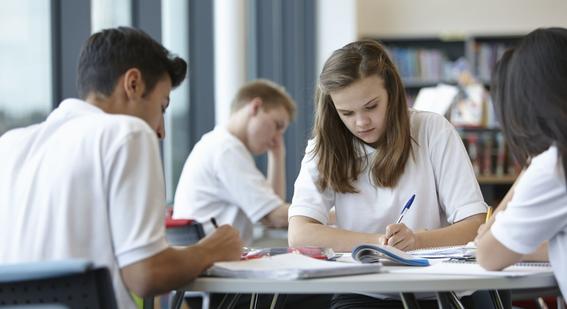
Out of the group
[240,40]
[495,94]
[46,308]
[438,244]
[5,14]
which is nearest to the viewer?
[46,308]

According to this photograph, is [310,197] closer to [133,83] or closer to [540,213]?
[133,83]

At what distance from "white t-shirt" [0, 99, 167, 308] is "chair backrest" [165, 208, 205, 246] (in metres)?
0.98

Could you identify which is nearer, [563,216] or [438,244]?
[563,216]

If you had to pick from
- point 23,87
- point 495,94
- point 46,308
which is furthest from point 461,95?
point 46,308

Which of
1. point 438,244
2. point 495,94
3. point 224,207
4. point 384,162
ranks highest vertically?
point 495,94

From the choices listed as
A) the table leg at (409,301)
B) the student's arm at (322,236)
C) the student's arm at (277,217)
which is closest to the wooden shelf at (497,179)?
the student's arm at (277,217)

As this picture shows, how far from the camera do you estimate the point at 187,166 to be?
3742 millimetres

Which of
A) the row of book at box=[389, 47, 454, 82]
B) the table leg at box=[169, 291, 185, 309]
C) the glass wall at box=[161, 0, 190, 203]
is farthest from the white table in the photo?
the row of book at box=[389, 47, 454, 82]

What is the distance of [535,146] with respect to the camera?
1784mm

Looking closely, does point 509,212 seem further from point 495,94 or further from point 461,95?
point 461,95

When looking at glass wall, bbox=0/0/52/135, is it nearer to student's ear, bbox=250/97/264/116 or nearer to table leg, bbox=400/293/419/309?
student's ear, bbox=250/97/264/116

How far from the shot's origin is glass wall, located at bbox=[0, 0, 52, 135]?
2.98 metres

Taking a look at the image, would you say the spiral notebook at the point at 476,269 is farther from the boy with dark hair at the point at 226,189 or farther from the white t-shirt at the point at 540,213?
the boy with dark hair at the point at 226,189

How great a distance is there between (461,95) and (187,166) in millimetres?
4245
